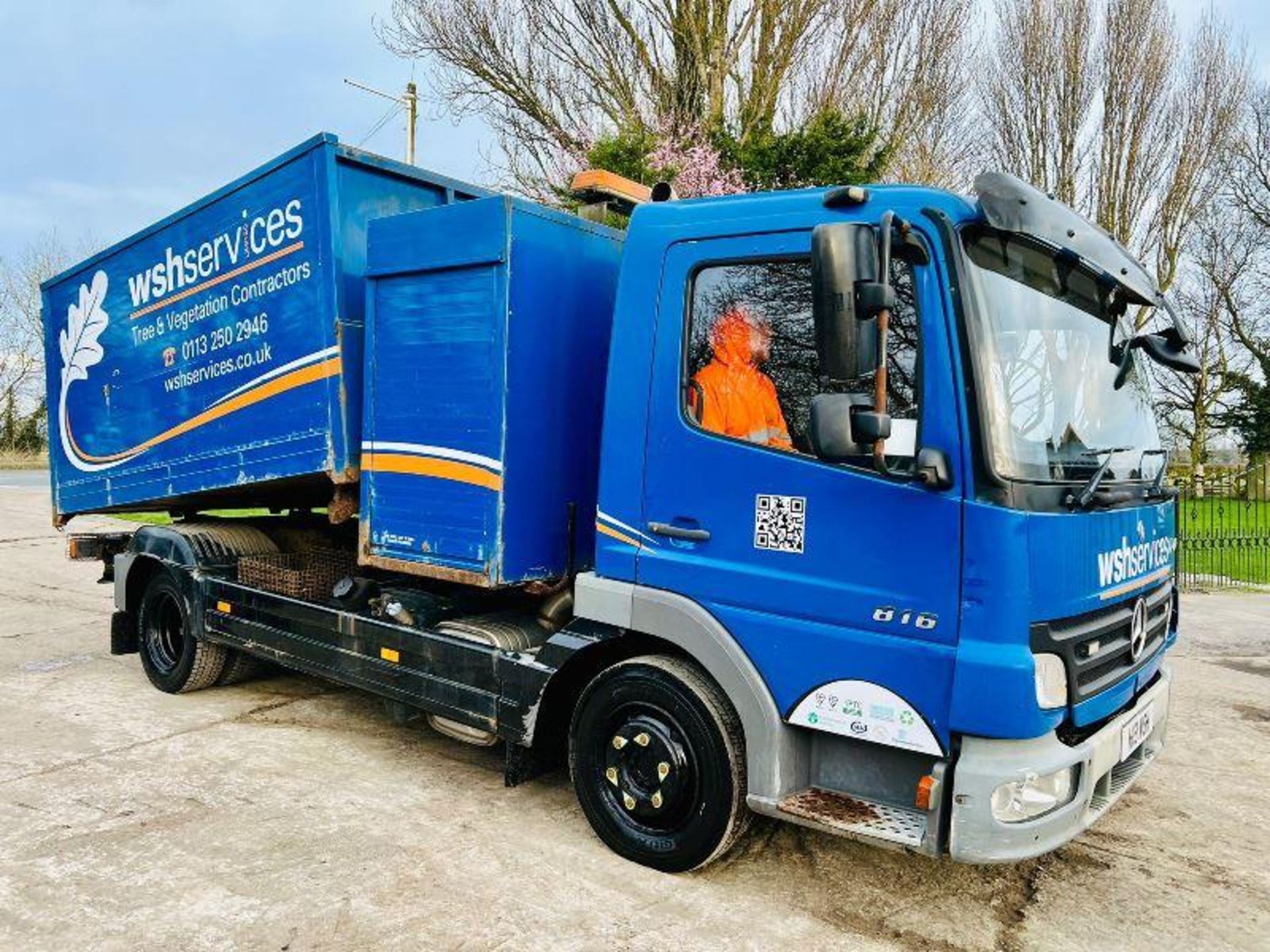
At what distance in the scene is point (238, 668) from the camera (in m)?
6.42

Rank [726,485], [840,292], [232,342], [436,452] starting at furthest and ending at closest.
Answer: [232,342] → [436,452] → [726,485] → [840,292]

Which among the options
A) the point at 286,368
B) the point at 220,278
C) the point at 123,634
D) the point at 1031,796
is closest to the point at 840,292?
the point at 1031,796

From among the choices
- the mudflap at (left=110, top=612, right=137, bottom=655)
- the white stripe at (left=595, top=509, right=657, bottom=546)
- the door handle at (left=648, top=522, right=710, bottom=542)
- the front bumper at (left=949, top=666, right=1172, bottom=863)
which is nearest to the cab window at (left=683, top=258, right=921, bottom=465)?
the door handle at (left=648, top=522, right=710, bottom=542)

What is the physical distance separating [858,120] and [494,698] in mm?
11557

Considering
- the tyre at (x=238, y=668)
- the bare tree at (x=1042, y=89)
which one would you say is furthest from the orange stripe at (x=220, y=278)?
the bare tree at (x=1042, y=89)

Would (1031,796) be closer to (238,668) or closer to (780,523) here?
(780,523)

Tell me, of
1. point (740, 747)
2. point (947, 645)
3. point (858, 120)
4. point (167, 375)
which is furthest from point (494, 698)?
point (858, 120)

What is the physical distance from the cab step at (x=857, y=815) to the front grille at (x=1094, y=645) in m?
0.67

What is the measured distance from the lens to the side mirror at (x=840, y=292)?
291cm

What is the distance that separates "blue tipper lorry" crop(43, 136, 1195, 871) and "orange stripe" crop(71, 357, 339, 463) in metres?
0.03

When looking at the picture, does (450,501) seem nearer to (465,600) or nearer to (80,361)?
(465,600)

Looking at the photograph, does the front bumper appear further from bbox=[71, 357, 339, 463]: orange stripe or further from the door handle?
bbox=[71, 357, 339, 463]: orange stripe

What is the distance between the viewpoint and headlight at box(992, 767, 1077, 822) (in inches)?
118

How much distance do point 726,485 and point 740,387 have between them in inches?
14.7
